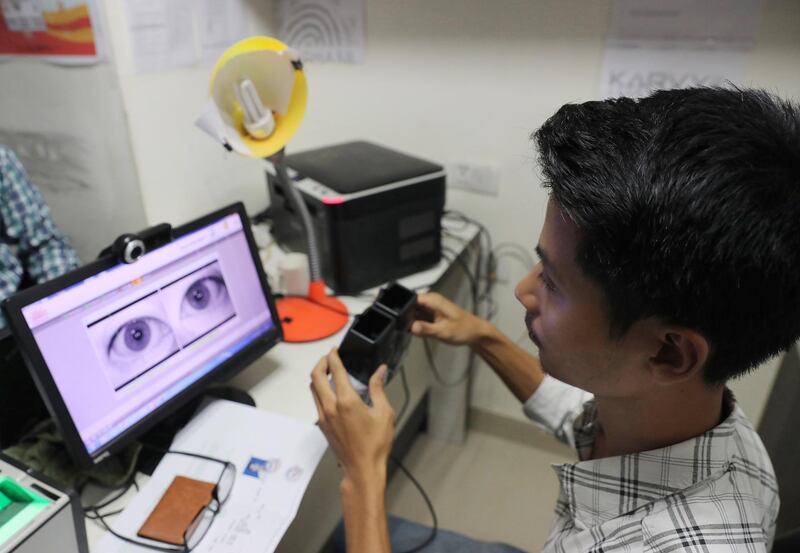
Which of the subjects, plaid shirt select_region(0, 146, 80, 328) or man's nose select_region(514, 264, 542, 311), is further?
plaid shirt select_region(0, 146, 80, 328)

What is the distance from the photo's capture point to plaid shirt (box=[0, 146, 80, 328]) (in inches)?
49.5

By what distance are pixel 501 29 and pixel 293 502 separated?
4.04 ft

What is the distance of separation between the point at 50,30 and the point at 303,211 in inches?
25.8

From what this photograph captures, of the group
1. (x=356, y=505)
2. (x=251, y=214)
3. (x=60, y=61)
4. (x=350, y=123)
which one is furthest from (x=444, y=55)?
(x=356, y=505)

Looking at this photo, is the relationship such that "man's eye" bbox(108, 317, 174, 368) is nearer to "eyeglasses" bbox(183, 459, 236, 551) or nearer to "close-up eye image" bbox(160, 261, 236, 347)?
"close-up eye image" bbox(160, 261, 236, 347)

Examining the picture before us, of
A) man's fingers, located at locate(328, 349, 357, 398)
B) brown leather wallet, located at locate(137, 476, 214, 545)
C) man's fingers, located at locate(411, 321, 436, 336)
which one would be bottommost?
brown leather wallet, located at locate(137, 476, 214, 545)

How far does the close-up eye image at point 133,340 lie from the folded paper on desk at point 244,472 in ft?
0.50

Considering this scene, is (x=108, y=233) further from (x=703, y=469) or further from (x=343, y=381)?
(x=703, y=469)

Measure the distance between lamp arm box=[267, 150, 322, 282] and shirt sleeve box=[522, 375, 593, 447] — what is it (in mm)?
587

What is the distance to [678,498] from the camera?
657 mm

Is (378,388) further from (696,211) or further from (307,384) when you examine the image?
(696,211)

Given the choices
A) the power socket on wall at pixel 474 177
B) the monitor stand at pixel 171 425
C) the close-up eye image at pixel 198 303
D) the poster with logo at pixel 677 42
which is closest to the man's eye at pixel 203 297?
the close-up eye image at pixel 198 303

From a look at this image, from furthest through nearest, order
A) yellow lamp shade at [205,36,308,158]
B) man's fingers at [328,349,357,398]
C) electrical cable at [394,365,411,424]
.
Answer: electrical cable at [394,365,411,424] → yellow lamp shade at [205,36,308,158] → man's fingers at [328,349,357,398]

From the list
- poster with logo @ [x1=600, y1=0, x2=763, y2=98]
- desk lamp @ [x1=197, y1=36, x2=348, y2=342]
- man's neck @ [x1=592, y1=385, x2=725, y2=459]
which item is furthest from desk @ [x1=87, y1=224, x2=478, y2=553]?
poster with logo @ [x1=600, y1=0, x2=763, y2=98]
